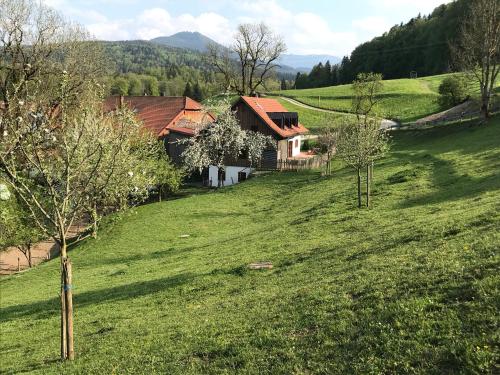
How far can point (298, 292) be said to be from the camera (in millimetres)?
13539

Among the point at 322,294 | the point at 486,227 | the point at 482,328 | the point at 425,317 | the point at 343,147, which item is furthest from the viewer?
the point at 343,147

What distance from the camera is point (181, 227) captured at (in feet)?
108

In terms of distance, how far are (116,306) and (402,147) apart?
41944mm

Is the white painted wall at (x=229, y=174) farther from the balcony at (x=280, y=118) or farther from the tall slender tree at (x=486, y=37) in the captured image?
the tall slender tree at (x=486, y=37)

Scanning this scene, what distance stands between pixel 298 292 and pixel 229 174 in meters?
39.8

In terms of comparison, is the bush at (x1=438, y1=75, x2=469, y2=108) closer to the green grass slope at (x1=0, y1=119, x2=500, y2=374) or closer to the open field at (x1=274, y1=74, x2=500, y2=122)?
the open field at (x1=274, y1=74, x2=500, y2=122)

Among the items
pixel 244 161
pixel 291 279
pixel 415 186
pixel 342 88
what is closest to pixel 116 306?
pixel 291 279

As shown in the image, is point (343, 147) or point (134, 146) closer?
point (343, 147)

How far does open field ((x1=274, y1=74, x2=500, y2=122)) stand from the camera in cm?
7881

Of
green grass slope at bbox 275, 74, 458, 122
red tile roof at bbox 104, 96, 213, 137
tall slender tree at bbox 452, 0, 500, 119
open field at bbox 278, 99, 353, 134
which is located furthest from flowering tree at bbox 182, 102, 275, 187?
green grass slope at bbox 275, 74, 458, 122

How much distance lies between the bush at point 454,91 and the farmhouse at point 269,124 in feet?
87.2

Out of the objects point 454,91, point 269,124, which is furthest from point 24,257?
point 454,91

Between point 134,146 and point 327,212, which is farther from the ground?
point 134,146

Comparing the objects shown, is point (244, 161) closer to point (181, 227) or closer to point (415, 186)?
point (181, 227)
